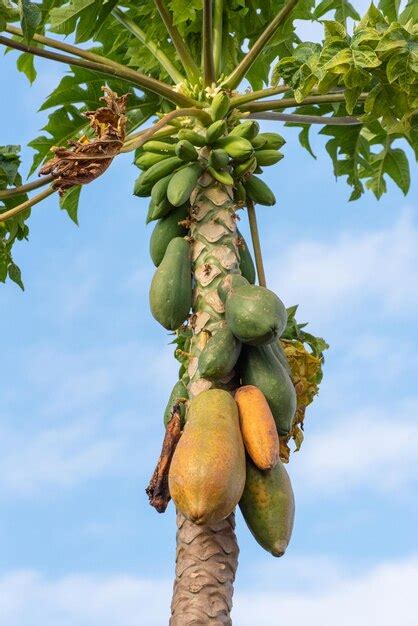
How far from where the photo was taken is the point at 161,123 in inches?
170

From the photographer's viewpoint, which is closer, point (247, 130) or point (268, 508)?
point (268, 508)

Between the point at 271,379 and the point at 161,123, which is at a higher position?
the point at 161,123

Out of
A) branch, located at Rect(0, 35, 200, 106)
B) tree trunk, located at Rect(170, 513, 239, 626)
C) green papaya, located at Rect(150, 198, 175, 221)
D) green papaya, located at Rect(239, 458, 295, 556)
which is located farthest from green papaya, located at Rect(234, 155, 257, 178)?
tree trunk, located at Rect(170, 513, 239, 626)

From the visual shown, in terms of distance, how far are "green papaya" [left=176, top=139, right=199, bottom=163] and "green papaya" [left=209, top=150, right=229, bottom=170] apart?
7cm

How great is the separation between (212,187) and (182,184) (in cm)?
25

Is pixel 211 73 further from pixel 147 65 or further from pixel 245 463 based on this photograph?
pixel 245 463

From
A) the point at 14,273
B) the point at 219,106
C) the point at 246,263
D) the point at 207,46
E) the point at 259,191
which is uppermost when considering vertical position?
the point at 207,46

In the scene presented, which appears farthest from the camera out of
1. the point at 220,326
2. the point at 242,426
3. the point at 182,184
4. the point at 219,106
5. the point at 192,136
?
the point at 219,106

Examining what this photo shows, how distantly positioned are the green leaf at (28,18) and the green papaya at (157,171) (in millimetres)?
801

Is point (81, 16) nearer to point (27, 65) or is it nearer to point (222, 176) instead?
point (27, 65)

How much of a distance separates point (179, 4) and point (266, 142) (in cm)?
87

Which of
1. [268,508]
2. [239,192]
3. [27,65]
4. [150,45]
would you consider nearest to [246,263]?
[239,192]

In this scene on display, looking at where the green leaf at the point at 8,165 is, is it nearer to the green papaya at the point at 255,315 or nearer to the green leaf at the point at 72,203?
the green leaf at the point at 72,203

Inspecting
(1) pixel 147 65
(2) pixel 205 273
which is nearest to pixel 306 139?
(1) pixel 147 65
